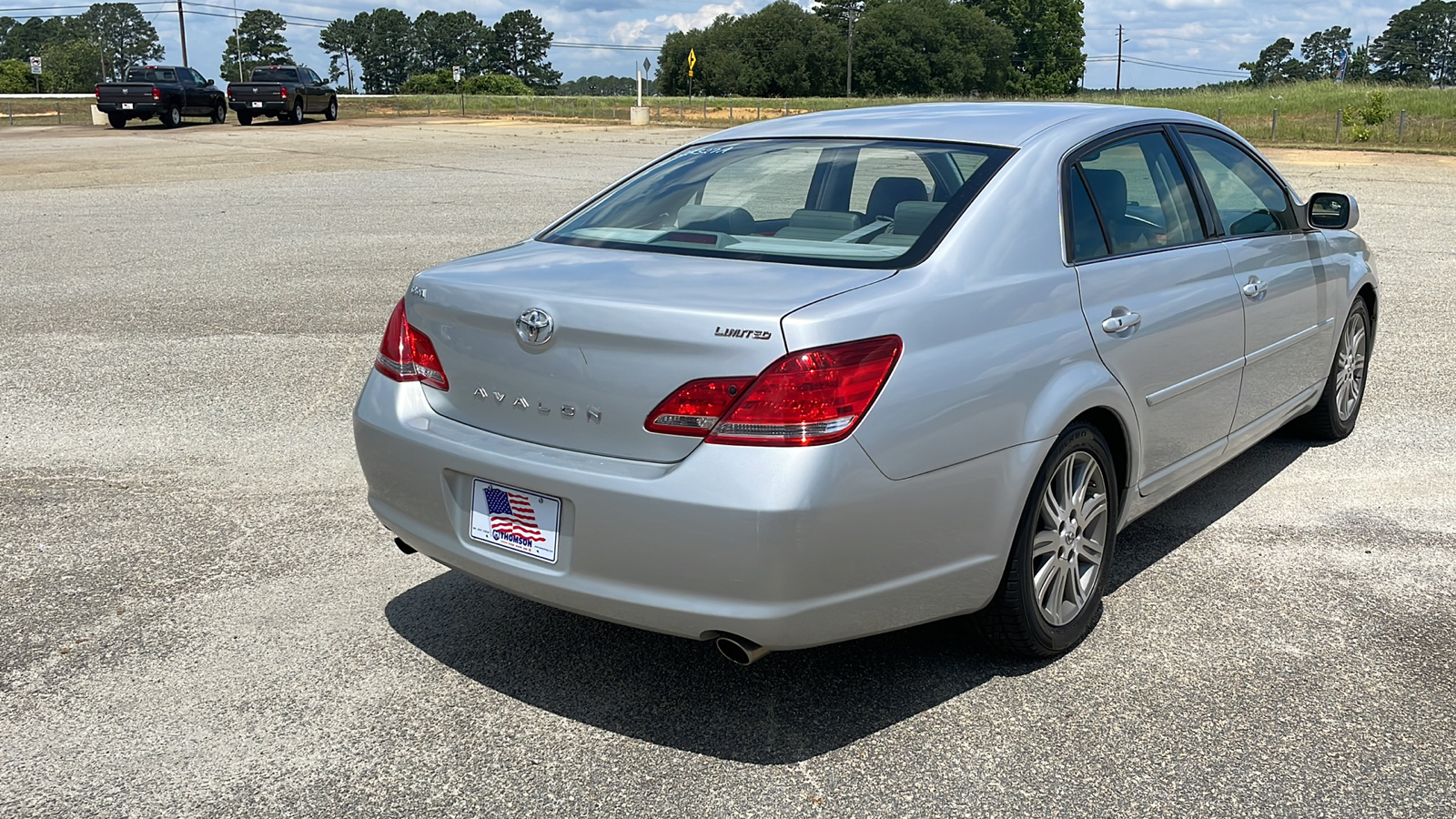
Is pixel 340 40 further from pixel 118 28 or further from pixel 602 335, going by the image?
pixel 602 335

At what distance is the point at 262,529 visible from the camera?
4730 millimetres

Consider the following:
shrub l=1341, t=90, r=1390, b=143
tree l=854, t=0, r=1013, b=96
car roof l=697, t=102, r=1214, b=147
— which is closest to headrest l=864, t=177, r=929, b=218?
car roof l=697, t=102, r=1214, b=147

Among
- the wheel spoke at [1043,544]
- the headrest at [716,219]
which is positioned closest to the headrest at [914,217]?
the headrest at [716,219]

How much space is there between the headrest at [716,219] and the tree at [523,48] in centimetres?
14942

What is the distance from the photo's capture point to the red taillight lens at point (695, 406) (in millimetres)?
2846

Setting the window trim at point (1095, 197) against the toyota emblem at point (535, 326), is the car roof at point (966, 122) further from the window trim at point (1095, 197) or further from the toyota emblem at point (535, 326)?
the toyota emblem at point (535, 326)

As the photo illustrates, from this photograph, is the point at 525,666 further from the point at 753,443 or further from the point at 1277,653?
the point at 1277,653

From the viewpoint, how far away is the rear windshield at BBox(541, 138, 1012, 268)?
343 centimetres

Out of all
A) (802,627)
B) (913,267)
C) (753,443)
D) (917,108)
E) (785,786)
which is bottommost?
(785,786)

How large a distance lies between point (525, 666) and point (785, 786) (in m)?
0.97

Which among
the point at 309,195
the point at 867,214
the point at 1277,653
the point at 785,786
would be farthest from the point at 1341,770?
the point at 309,195

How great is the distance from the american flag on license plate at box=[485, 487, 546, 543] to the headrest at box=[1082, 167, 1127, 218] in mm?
1980

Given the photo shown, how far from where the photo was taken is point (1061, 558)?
3562 mm

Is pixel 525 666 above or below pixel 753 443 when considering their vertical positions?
below
